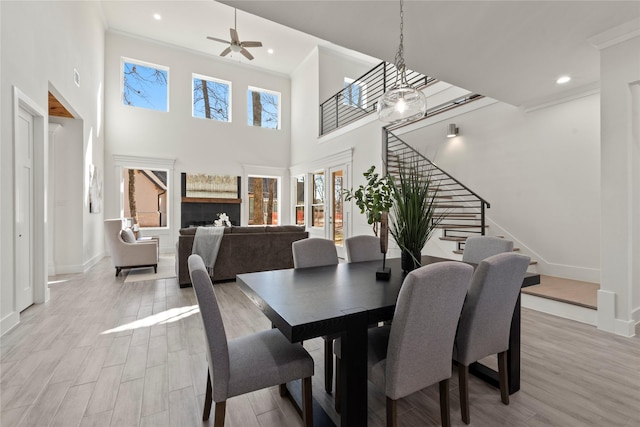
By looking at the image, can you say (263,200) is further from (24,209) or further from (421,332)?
(421,332)

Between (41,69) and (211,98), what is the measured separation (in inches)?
214

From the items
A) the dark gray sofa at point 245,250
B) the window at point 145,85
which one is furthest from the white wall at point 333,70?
the dark gray sofa at point 245,250

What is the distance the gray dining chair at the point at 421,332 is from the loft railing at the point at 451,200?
9.55 feet

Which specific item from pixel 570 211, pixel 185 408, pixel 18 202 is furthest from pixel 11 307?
pixel 570 211

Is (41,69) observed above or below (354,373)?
above

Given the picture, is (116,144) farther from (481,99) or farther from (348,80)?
(481,99)

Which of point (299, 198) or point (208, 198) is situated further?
point (299, 198)

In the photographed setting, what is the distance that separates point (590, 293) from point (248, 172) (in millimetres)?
7952

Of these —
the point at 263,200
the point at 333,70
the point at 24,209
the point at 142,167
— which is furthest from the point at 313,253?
the point at 333,70

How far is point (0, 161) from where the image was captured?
2621 millimetres

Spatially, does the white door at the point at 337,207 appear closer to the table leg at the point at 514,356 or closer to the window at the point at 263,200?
the window at the point at 263,200

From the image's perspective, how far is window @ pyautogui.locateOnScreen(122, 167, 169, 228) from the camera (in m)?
7.75

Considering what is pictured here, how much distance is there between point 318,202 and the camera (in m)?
8.09

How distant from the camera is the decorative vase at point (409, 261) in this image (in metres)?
1.95
